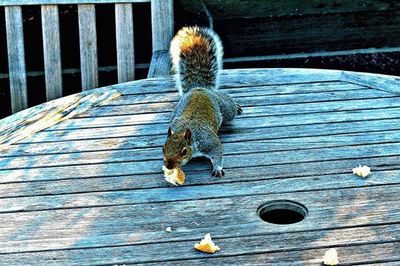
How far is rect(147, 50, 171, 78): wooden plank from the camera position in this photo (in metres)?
3.57

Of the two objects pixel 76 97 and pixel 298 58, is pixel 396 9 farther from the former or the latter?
pixel 76 97

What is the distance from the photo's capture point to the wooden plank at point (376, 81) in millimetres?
3238

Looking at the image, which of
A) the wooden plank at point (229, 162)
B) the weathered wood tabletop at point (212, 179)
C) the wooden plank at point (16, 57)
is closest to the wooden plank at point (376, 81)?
the weathered wood tabletop at point (212, 179)

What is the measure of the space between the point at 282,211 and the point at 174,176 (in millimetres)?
339

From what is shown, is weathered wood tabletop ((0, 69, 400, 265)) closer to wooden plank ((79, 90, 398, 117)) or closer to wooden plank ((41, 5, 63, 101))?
wooden plank ((79, 90, 398, 117))

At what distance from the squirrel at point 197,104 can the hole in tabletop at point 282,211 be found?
234 millimetres

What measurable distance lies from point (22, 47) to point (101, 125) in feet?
3.28

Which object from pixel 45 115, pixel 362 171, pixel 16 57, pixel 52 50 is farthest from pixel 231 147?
pixel 16 57

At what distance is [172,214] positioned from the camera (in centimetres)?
228

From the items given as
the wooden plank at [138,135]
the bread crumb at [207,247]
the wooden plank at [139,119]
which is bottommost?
the bread crumb at [207,247]

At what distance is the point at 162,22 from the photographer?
377 cm

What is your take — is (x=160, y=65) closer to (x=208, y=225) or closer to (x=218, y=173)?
(x=218, y=173)

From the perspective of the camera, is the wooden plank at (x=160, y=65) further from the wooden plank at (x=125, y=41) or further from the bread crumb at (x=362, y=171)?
the bread crumb at (x=362, y=171)

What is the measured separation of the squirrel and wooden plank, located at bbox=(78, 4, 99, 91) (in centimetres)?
59
